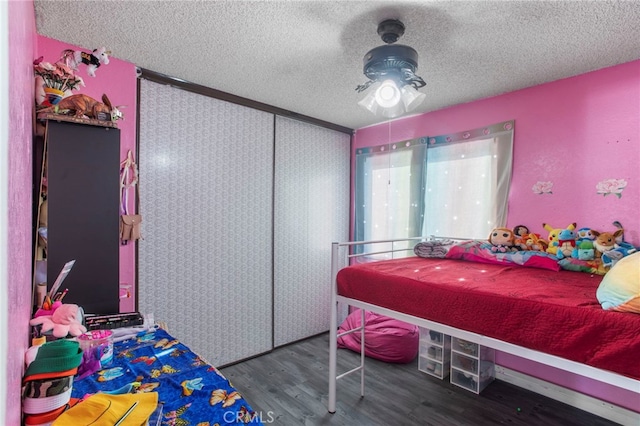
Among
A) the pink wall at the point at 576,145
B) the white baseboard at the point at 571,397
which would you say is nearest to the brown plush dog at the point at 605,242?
the pink wall at the point at 576,145

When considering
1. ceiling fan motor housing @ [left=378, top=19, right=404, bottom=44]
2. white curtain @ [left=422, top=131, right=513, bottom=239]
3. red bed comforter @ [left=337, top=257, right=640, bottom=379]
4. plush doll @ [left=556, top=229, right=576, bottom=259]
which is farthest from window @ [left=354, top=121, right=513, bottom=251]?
ceiling fan motor housing @ [left=378, top=19, right=404, bottom=44]

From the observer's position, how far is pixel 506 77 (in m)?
2.38

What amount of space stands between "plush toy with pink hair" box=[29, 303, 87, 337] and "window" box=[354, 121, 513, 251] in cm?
282

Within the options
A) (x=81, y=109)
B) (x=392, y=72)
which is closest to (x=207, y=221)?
(x=81, y=109)

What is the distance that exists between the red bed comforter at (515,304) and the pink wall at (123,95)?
4.96ft

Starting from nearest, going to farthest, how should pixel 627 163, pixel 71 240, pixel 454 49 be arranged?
1. pixel 71 240
2. pixel 454 49
3. pixel 627 163

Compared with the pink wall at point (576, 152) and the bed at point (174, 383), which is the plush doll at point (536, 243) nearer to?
the pink wall at point (576, 152)

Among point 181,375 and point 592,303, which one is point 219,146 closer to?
point 181,375

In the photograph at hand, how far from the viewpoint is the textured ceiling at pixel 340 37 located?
1.61m

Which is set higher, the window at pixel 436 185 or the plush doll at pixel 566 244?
the window at pixel 436 185

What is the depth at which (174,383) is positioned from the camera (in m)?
1.10

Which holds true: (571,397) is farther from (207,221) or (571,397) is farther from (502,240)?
(207,221)

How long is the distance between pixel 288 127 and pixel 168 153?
126 centimetres

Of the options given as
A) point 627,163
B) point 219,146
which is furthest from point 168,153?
point 627,163
